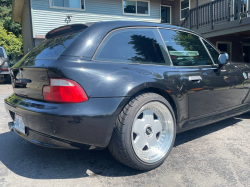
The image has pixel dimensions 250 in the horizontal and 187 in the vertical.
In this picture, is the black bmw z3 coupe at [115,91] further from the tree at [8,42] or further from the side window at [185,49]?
the tree at [8,42]

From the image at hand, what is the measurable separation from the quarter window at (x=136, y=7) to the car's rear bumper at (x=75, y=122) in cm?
1392

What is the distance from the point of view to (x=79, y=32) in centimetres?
254

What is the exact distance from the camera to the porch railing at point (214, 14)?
10180 mm

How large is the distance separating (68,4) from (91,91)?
41.8 ft

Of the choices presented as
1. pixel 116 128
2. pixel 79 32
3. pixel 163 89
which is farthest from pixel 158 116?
pixel 79 32

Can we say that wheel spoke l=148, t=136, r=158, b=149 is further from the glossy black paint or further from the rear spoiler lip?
the rear spoiler lip

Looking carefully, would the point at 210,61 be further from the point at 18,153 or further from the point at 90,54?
the point at 18,153

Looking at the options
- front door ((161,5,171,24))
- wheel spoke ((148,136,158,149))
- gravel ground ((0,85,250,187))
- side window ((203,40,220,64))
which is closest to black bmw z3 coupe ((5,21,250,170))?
wheel spoke ((148,136,158,149))

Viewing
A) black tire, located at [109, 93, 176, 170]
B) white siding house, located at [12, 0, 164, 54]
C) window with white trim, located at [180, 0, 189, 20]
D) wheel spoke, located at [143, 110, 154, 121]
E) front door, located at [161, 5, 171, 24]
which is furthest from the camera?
front door, located at [161, 5, 171, 24]

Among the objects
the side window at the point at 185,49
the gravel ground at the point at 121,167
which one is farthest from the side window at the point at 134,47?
the gravel ground at the point at 121,167

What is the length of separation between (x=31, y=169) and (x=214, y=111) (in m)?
2.50

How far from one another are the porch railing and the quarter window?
12.1ft

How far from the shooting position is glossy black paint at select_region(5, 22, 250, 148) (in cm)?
215

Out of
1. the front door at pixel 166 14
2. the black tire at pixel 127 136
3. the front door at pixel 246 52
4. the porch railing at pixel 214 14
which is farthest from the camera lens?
the front door at pixel 166 14
